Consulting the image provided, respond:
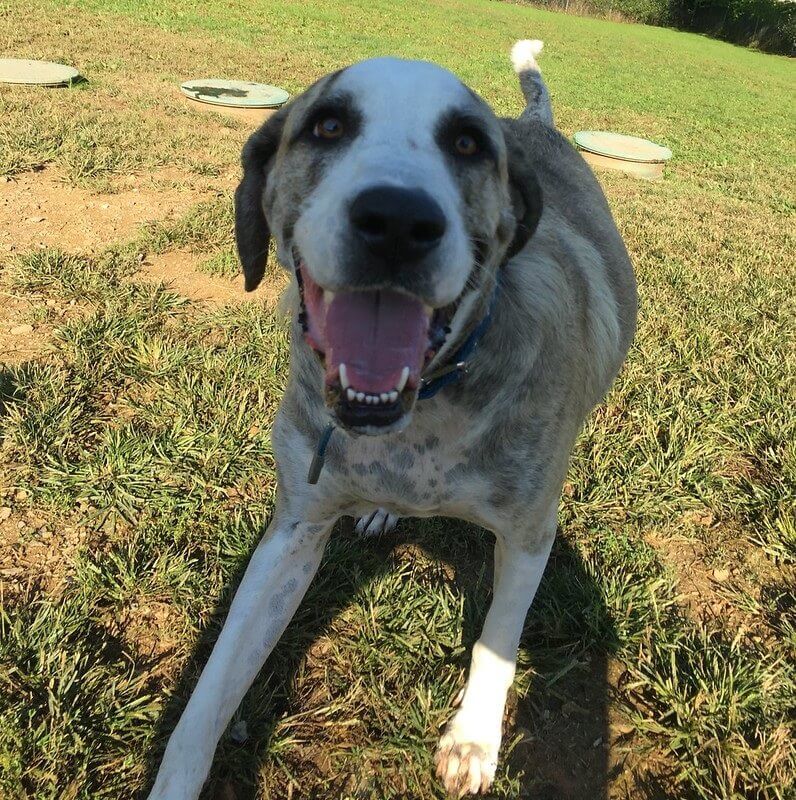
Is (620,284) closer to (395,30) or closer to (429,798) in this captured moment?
(429,798)

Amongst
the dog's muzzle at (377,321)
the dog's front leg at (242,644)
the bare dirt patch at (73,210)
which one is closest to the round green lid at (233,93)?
the bare dirt patch at (73,210)

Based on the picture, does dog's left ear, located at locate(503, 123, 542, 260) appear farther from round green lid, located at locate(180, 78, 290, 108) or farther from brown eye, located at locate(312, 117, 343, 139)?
round green lid, located at locate(180, 78, 290, 108)

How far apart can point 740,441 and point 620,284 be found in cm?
126

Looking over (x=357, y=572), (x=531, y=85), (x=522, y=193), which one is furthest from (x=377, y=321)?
(x=531, y=85)

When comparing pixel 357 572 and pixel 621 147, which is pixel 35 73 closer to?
pixel 621 147

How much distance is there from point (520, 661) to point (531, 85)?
413 centimetres

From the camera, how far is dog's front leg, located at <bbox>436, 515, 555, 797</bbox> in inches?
87.0

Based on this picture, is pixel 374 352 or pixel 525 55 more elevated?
pixel 525 55

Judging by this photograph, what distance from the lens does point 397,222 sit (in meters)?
1.55

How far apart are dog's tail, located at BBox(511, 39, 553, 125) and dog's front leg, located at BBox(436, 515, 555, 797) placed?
127 inches

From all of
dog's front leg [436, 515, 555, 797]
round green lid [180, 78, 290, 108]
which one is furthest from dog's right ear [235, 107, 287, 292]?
round green lid [180, 78, 290, 108]

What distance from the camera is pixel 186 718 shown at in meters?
2.07

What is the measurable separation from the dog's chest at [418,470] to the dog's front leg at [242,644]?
1.17 ft

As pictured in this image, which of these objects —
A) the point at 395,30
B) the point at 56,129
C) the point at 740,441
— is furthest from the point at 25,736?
the point at 395,30
